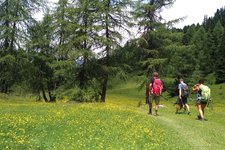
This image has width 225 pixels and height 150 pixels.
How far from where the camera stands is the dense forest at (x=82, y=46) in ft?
143

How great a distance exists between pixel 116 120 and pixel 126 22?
2492cm

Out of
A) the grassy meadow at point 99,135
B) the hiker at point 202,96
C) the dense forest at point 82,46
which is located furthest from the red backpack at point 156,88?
the dense forest at point 82,46

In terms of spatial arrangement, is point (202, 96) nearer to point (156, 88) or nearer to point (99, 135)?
point (156, 88)

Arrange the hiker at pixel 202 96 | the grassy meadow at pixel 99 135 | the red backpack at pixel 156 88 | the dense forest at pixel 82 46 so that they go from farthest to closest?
the dense forest at pixel 82 46 → the hiker at pixel 202 96 → the red backpack at pixel 156 88 → the grassy meadow at pixel 99 135

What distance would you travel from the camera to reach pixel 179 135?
18891mm

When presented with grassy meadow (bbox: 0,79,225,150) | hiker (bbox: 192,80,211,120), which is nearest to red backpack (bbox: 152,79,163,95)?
hiker (bbox: 192,80,211,120)

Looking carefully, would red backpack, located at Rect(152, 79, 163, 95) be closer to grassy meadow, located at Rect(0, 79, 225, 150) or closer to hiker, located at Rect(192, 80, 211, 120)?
hiker, located at Rect(192, 80, 211, 120)

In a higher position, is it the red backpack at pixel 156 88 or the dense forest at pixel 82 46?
the dense forest at pixel 82 46

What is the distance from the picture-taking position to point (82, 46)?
4409 cm

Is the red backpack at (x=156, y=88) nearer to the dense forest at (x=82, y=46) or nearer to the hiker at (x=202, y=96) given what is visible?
the hiker at (x=202, y=96)

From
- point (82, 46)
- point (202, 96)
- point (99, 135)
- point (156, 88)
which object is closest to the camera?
point (99, 135)

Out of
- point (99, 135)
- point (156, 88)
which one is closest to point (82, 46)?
point (156, 88)

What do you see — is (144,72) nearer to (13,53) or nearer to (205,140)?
(13,53)

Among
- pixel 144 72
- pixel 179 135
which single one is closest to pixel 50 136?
pixel 179 135
